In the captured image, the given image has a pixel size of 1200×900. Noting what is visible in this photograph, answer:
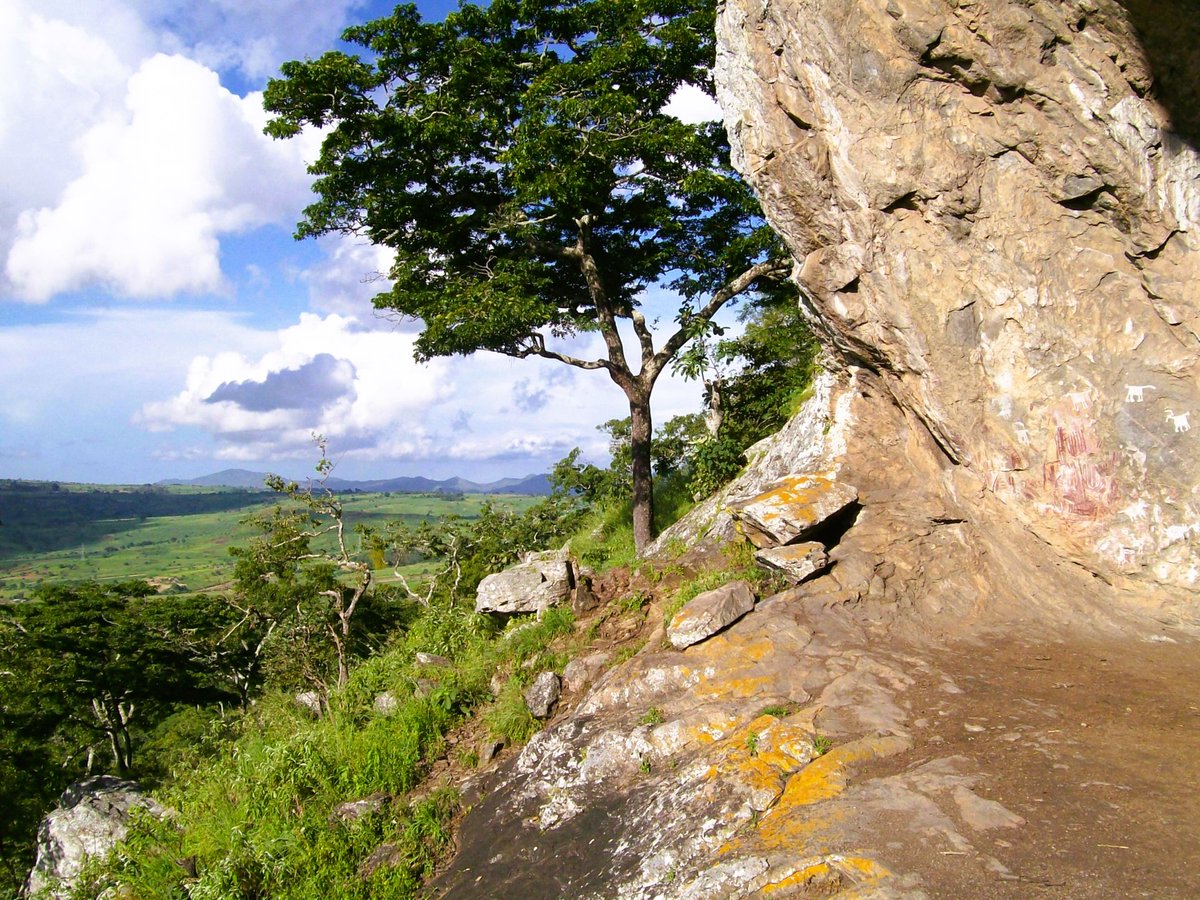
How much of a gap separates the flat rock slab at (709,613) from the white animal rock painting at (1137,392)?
431 centimetres

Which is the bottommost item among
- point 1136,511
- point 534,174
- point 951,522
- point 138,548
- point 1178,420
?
point 138,548

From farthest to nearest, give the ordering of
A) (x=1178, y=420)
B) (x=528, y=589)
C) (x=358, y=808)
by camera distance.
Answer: (x=528, y=589)
(x=358, y=808)
(x=1178, y=420)

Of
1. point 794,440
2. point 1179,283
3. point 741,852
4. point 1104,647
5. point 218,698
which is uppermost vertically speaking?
point 1179,283

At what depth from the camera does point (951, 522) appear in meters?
8.58

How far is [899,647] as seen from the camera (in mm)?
7348

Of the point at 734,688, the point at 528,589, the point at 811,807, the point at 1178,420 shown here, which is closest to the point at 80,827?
the point at 528,589

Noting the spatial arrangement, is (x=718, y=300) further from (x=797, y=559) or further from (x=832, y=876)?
(x=832, y=876)

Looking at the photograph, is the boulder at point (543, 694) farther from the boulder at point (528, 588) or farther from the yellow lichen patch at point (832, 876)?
the yellow lichen patch at point (832, 876)

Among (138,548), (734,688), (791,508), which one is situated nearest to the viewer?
(734,688)

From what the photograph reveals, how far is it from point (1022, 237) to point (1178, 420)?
7.83ft

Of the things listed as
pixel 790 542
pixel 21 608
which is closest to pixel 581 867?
pixel 790 542

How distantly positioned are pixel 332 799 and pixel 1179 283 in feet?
32.8

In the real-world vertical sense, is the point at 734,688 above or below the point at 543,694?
above

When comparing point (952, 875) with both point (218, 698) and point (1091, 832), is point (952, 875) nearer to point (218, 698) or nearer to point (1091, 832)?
point (1091, 832)
